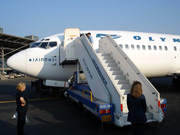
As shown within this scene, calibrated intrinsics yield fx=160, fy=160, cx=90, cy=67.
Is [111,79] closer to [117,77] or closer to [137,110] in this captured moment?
[117,77]

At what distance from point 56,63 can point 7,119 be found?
393 cm

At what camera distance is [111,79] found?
492cm

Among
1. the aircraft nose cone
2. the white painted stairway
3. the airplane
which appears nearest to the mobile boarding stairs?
the white painted stairway

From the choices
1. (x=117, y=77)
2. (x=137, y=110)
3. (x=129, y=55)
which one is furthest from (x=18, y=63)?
(x=137, y=110)

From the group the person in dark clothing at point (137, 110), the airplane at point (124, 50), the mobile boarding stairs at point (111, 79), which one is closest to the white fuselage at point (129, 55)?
the airplane at point (124, 50)

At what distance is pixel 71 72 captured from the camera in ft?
31.1

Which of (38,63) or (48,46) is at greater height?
(48,46)

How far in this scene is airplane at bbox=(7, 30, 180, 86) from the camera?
9272 millimetres

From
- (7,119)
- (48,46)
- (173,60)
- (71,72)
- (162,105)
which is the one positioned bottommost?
(7,119)

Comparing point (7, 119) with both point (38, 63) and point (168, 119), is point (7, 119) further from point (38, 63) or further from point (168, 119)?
point (168, 119)

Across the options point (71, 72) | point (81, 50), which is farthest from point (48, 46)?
point (81, 50)

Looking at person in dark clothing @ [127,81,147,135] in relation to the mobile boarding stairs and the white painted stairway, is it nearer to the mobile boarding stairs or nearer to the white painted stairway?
the mobile boarding stairs

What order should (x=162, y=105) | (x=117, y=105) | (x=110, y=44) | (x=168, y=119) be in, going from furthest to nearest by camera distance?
(x=110, y=44) < (x=168, y=119) < (x=162, y=105) < (x=117, y=105)

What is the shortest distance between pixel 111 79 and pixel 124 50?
5320 mm
